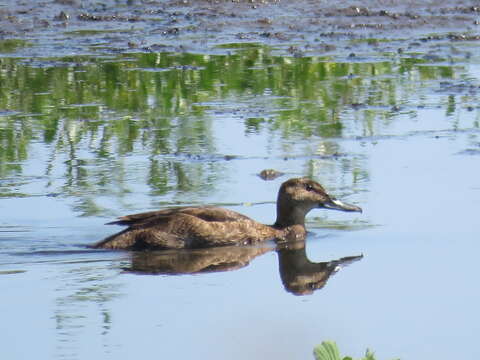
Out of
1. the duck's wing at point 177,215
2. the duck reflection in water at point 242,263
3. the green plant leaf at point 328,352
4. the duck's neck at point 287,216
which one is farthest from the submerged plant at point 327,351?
the duck's neck at point 287,216

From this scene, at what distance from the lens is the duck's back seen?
8.92 metres

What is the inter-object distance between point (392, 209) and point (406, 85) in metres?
3.86

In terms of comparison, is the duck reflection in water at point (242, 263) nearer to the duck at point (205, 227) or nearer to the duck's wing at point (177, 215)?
the duck at point (205, 227)

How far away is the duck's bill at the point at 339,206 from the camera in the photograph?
9195 mm

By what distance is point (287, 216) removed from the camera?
370 inches

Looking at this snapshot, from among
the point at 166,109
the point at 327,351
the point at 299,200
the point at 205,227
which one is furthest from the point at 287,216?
the point at 327,351

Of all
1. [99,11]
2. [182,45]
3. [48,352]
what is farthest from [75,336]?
[99,11]

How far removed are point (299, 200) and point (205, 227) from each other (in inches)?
29.9

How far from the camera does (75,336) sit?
22.0ft

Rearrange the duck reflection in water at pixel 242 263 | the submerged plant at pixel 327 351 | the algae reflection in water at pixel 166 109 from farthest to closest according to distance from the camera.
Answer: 1. the algae reflection in water at pixel 166 109
2. the duck reflection in water at pixel 242 263
3. the submerged plant at pixel 327 351

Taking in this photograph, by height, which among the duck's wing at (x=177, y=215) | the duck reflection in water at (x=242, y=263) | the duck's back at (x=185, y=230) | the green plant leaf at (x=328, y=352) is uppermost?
the green plant leaf at (x=328, y=352)

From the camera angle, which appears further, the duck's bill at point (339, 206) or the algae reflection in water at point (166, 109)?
the algae reflection in water at point (166, 109)

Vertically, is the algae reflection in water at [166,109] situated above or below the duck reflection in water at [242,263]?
above

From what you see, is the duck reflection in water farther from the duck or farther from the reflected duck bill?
the reflected duck bill
